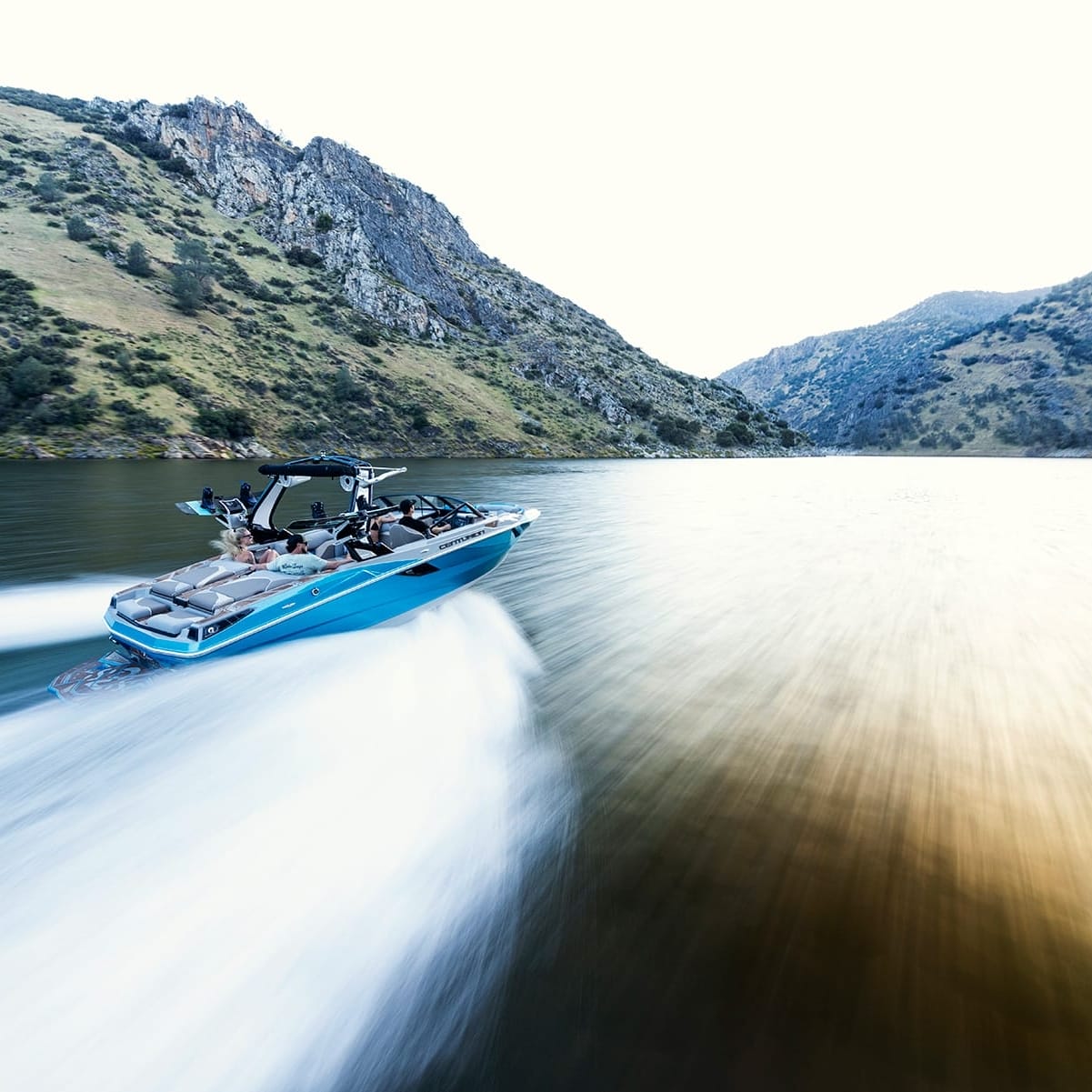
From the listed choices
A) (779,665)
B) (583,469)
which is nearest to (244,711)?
(779,665)

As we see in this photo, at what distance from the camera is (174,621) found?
7.23m

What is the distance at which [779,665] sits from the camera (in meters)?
8.73

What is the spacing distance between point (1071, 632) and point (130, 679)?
1485 centimetres

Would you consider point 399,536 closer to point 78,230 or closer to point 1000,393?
point 78,230

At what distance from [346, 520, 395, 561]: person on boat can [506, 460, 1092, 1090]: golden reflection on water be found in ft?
10.6

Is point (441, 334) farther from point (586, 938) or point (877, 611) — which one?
point (586, 938)

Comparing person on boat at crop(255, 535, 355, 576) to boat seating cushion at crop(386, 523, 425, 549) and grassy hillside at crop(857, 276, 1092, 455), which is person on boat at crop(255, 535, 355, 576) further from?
grassy hillside at crop(857, 276, 1092, 455)

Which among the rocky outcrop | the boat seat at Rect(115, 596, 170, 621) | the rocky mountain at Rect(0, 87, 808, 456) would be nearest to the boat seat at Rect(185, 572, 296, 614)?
the boat seat at Rect(115, 596, 170, 621)

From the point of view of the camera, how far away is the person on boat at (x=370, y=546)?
9.39 m

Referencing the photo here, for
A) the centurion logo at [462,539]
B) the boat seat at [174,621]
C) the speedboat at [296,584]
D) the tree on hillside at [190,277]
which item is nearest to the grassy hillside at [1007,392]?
the tree on hillside at [190,277]

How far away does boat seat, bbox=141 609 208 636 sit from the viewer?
23.4 ft

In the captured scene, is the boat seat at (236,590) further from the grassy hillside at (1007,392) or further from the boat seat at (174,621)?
the grassy hillside at (1007,392)

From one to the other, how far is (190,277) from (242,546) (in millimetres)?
68179

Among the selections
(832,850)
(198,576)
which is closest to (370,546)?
(198,576)
